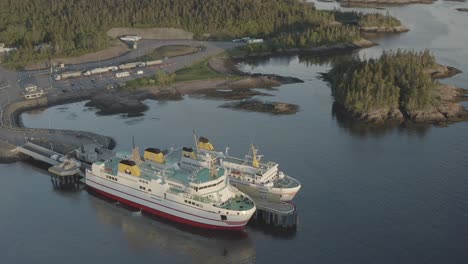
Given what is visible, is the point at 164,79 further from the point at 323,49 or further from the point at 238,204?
the point at 238,204

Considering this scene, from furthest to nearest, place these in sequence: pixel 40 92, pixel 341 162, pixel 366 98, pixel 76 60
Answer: pixel 76 60
pixel 40 92
pixel 366 98
pixel 341 162

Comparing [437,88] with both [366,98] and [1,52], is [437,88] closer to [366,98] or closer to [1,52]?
[366,98]

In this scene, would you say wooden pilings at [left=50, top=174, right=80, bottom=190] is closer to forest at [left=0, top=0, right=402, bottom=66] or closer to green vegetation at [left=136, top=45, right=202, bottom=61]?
green vegetation at [left=136, top=45, right=202, bottom=61]

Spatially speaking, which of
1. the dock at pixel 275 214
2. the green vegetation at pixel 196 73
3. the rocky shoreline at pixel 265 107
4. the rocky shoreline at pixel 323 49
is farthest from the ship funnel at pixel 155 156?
the rocky shoreline at pixel 323 49

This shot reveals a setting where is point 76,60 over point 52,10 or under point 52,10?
under

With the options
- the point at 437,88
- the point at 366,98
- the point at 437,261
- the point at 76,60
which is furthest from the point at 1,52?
the point at 437,261

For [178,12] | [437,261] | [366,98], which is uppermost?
[178,12]

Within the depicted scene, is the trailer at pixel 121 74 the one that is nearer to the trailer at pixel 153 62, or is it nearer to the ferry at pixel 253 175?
the trailer at pixel 153 62

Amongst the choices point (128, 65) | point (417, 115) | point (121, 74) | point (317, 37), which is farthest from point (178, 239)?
point (317, 37)
